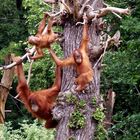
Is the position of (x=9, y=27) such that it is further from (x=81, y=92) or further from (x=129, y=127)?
(x=81, y=92)

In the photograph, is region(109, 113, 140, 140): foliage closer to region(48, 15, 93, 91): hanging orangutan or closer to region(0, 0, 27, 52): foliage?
region(48, 15, 93, 91): hanging orangutan

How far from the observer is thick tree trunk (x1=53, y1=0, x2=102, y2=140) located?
5594 mm

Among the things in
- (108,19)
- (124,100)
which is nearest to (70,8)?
(108,19)

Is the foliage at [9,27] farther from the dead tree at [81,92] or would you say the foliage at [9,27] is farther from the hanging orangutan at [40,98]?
the dead tree at [81,92]

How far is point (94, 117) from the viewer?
5680 mm

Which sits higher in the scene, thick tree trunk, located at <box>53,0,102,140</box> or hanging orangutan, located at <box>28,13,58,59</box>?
hanging orangutan, located at <box>28,13,58,59</box>

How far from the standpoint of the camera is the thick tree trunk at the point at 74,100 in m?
5.59

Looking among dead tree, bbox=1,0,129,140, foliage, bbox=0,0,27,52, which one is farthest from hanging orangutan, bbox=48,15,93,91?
foliage, bbox=0,0,27,52

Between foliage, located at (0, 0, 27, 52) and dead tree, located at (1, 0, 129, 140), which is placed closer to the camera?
dead tree, located at (1, 0, 129, 140)

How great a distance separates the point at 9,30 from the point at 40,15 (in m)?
6.49

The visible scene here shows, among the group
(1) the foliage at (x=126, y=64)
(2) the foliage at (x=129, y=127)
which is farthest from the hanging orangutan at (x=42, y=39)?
(2) the foliage at (x=129, y=127)

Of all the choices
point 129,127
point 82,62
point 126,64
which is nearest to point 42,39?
point 82,62

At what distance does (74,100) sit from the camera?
18.3 ft

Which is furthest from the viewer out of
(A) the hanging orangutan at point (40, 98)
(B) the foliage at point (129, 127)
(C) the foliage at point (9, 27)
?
(C) the foliage at point (9, 27)
